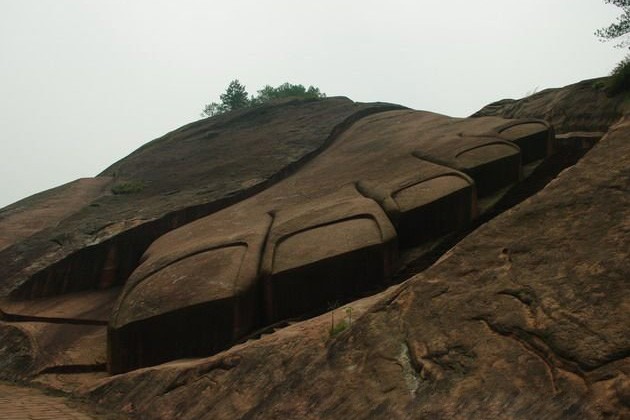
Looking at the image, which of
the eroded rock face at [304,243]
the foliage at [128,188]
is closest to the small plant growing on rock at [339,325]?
the eroded rock face at [304,243]

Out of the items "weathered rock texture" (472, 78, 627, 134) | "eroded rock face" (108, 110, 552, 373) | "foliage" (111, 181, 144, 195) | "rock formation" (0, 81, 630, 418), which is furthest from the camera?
"foliage" (111, 181, 144, 195)

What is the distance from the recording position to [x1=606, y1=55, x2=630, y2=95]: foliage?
973cm

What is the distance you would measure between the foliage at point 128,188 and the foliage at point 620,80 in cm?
868

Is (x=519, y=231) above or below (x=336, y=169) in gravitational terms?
below

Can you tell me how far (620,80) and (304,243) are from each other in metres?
6.79

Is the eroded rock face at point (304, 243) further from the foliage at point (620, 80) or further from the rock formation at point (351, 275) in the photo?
the foliage at point (620, 80)

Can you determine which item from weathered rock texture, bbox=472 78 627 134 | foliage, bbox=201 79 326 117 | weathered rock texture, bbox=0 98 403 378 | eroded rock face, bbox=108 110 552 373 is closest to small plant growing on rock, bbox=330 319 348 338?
eroded rock face, bbox=108 110 552 373

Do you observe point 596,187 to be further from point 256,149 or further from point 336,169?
point 256,149

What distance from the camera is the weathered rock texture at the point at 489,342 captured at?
8.92 ft

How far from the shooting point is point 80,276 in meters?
8.71

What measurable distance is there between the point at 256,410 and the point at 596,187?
8.76ft

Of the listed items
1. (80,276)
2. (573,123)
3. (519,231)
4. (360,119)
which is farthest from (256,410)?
(360,119)

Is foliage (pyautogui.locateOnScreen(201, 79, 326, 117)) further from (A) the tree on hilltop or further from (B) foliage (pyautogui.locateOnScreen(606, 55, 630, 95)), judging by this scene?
(B) foliage (pyautogui.locateOnScreen(606, 55, 630, 95))

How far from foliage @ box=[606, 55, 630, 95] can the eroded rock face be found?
233cm
